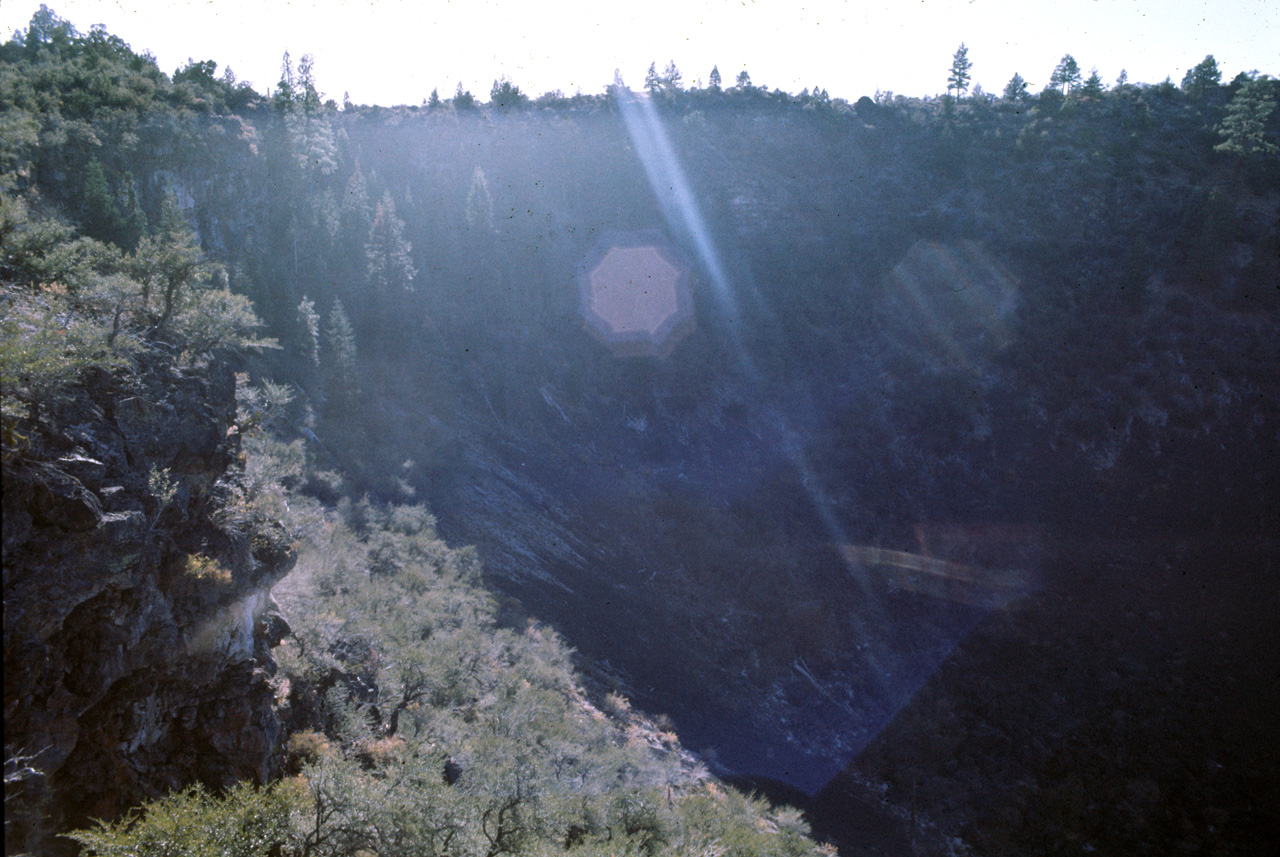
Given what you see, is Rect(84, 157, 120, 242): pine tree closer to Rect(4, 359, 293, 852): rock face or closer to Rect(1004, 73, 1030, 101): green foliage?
Rect(4, 359, 293, 852): rock face

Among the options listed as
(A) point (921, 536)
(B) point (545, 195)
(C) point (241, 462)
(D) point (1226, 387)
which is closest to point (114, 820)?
(C) point (241, 462)

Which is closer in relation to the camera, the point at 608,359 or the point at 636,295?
the point at 608,359

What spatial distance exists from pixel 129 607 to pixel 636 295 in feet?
110

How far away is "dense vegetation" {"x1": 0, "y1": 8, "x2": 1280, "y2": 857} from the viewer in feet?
39.6

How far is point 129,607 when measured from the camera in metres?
8.46

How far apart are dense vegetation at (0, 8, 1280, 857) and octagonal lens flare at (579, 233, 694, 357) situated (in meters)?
1.28

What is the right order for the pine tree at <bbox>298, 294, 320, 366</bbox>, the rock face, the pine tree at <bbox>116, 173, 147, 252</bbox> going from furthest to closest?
the pine tree at <bbox>298, 294, 320, 366</bbox> < the pine tree at <bbox>116, 173, 147, 252</bbox> < the rock face

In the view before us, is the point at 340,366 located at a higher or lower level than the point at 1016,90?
lower

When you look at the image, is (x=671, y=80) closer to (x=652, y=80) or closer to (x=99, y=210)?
(x=652, y=80)

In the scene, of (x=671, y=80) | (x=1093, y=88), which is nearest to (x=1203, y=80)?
(x=1093, y=88)

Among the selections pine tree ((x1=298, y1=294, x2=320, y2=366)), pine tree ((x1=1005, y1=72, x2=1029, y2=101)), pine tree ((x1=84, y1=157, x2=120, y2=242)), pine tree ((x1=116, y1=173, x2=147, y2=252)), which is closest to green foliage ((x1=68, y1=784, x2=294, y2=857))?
pine tree ((x1=116, y1=173, x2=147, y2=252))

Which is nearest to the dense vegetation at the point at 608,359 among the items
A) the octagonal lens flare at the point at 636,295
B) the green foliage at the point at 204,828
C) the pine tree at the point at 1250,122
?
the green foliage at the point at 204,828

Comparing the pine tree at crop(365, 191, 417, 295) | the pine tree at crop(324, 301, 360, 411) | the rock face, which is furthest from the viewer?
the pine tree at crop(365, 191, 417, 295)

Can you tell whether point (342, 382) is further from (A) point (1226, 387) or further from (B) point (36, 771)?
(A) point (1226, 387)
